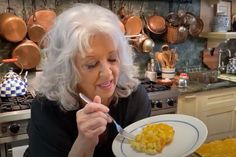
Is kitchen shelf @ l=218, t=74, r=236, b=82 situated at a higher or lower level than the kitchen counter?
higher

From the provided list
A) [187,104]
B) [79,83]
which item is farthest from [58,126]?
[187,104]

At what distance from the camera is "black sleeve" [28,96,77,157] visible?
99 centimetres

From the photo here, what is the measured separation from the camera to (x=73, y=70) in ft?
3.21

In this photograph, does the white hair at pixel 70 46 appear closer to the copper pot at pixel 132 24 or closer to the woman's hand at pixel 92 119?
the woman's hand at pixel 92 119

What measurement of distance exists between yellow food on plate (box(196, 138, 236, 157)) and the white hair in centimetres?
43

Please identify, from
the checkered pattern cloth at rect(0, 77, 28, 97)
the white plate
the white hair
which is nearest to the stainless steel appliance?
the checkered pattern cloth at rect(0, 77, 28, 97)

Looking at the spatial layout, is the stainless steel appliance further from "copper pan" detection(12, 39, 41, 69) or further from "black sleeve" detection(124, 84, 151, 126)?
"black sleeve" detection(124, 84, 151, 126)

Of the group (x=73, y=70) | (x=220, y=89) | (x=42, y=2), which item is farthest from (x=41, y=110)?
(x=220, y=89)

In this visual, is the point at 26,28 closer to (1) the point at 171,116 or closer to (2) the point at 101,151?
(2) the point at 101,151

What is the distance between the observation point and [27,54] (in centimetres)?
208

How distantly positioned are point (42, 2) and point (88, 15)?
129 cm

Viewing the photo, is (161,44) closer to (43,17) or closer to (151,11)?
(151,11)

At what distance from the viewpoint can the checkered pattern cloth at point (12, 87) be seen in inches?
73.2

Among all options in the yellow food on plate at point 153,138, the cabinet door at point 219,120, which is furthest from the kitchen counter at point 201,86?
the yellow food on plate at point 153,138
